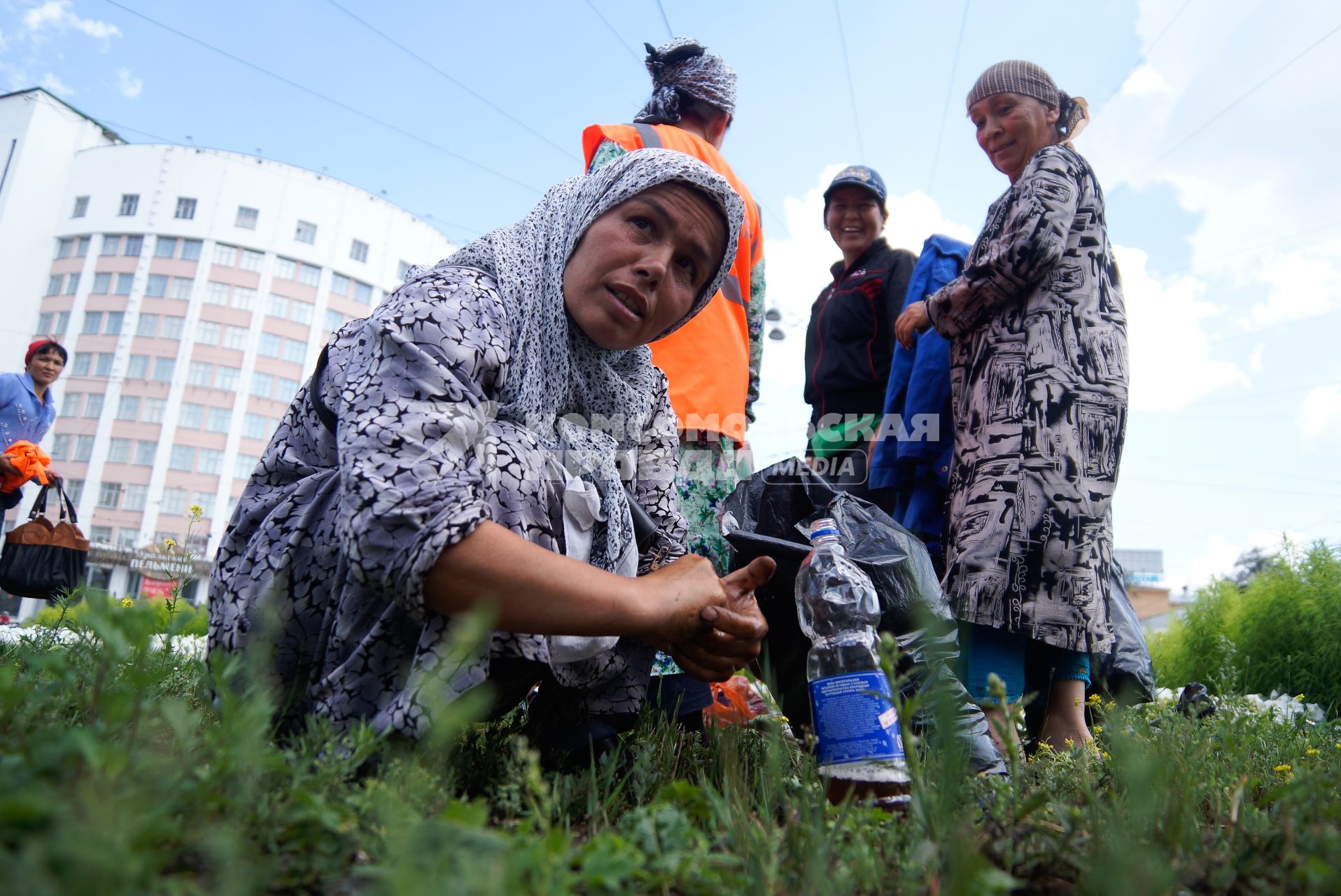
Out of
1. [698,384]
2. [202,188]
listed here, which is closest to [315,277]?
[202,188]

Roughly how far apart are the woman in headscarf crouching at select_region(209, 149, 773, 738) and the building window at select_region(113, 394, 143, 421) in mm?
55261

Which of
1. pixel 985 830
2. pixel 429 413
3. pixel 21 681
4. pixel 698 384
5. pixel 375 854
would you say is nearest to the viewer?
pixel 375 854

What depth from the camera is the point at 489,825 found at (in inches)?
47.4

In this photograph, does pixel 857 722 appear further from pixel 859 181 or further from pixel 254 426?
pixel 254 426

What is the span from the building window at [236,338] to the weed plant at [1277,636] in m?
53.7

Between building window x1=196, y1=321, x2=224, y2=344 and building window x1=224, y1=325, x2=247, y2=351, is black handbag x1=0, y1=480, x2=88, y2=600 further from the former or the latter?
building window x1=196, y1=321, x2=224, y2=344

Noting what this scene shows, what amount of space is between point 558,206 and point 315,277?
56177 millimetres

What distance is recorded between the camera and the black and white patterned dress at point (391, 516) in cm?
A: 135

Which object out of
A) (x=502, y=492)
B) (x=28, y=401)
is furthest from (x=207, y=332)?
(x=502, y=492)

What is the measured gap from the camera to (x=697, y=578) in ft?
5.58

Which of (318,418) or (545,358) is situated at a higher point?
(545,358)

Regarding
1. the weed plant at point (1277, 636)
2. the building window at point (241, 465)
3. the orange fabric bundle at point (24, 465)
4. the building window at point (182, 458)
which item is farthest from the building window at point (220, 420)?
the weed plant at point (1277, 636)

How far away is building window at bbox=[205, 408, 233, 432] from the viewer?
48.3 metres

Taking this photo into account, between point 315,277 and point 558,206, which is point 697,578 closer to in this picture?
point 558,206
